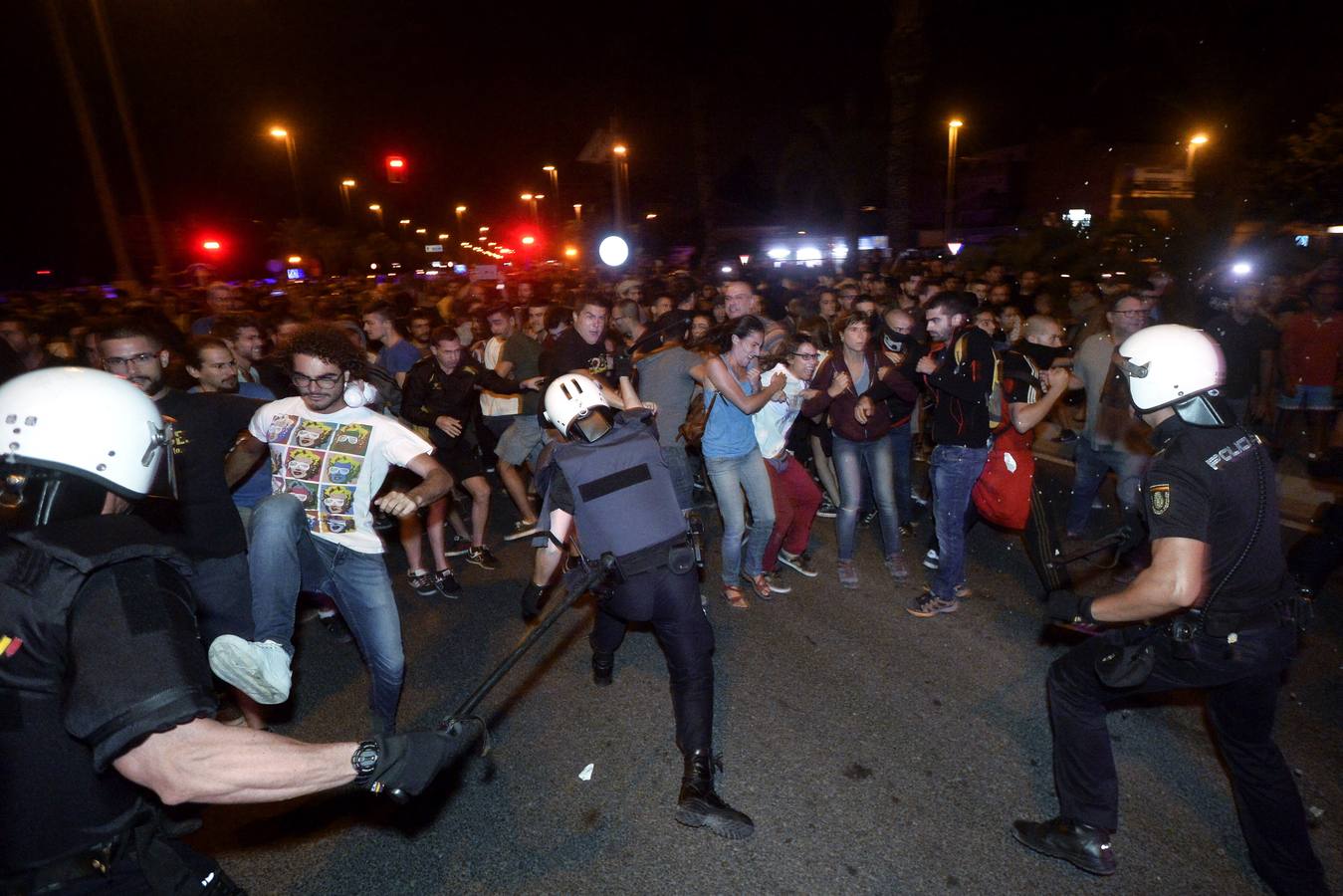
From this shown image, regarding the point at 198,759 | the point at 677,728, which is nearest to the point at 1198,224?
the point at 677,728

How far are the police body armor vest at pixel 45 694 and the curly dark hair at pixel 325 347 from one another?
71.6 inches

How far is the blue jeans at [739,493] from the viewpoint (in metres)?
4.92

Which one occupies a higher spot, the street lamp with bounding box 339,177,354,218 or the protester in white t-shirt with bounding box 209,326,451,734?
the street lamp with bounding box 339,177,354,218

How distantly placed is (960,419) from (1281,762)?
241cm

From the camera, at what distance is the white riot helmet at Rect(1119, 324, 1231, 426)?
253 cm

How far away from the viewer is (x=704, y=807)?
3.08m

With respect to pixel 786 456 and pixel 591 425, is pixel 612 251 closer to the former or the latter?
pixel 786 456

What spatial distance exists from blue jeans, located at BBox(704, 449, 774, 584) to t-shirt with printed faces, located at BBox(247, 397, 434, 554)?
7.04ft

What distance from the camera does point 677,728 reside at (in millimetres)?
3207

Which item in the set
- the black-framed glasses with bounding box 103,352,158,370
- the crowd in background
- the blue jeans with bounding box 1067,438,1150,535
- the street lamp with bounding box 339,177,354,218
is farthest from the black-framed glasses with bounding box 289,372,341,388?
the street lamp with bounding box 339,177,354,218

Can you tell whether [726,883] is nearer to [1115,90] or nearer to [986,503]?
[986,503]

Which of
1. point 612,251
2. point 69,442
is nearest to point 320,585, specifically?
point 69,442

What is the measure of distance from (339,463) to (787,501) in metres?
3.17

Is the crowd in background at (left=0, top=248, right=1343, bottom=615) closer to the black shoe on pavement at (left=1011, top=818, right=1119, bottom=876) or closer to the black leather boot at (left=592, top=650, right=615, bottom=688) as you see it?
the black leather boot at (left=592, top=650, right=615, bottom=688)
